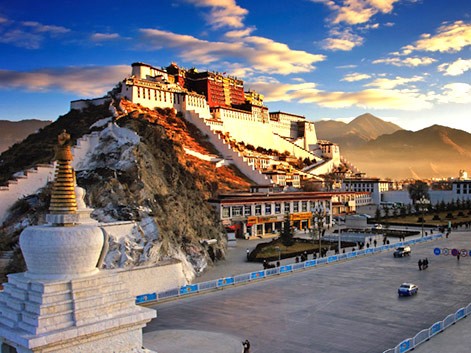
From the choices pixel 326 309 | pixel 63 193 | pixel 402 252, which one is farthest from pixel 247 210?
pixel 63 193

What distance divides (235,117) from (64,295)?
106416mm

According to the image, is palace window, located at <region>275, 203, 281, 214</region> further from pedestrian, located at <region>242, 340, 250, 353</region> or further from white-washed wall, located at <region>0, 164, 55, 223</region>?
pedestrian, located at <region>242, 340, 250, 353</region>

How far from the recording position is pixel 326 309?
87.8ft

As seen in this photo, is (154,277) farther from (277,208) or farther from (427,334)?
(277,208)

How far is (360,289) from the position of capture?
104 feet

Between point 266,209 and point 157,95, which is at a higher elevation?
point 157,95

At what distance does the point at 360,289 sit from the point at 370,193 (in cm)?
8297

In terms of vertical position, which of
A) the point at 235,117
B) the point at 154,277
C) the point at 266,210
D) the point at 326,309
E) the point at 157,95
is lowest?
the point at 326,309

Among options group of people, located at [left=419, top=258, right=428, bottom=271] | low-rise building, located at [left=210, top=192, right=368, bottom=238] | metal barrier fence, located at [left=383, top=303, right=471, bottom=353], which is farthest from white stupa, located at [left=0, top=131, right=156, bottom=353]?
low-rise building, located at [left=210, top=192, right=368, bottom=238]

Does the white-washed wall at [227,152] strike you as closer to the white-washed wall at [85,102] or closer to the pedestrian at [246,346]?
the white-washed wall at [85,102]

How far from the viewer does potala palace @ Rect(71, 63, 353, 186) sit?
97062 mm

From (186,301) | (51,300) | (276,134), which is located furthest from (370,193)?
(51,300)

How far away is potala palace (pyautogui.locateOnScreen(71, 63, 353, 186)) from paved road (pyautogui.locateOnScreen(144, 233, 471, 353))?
2257 inches

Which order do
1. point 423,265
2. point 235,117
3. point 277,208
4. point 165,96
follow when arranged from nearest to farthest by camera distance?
point 423,265
point 277,208
point 165,96
point 235,117
